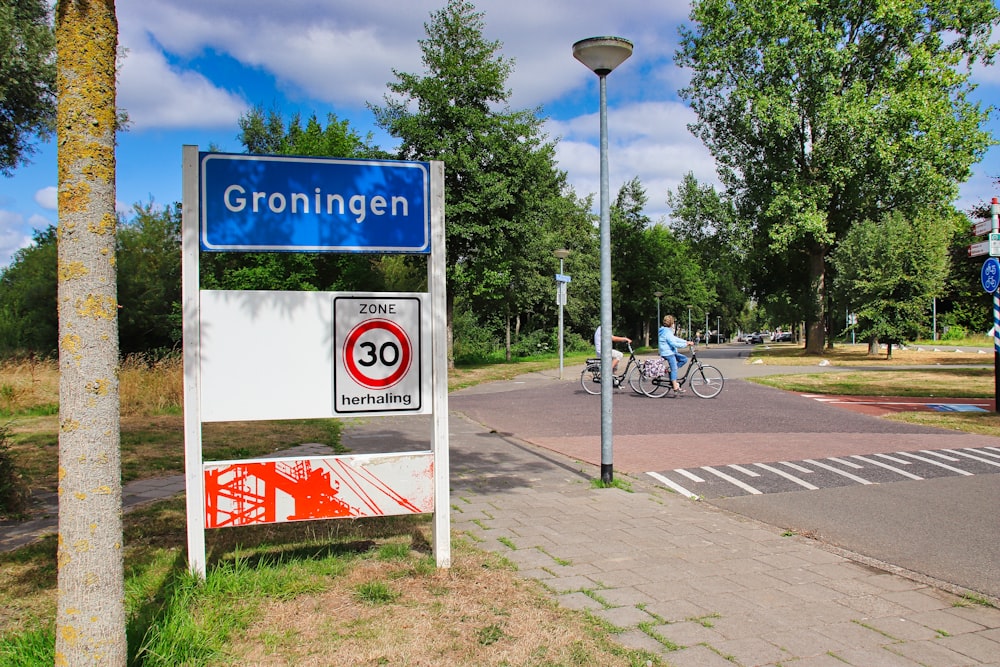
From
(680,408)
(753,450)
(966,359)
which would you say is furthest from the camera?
(966,359)

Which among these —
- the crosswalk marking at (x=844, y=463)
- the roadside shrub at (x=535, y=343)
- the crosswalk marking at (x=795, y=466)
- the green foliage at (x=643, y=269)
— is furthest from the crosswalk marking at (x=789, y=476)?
the green foliage at (x=643, y=269)

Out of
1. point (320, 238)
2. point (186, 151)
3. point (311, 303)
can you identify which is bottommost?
point (311, 303)

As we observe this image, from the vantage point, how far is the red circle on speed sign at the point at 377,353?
433cm

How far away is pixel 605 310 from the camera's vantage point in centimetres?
761

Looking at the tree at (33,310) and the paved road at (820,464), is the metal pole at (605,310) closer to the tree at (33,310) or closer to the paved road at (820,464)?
the paved road at (820,464)

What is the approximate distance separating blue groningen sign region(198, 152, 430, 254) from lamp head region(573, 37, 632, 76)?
3.45m

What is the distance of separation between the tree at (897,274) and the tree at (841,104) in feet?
5.34

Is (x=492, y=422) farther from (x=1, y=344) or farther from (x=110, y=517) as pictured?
(x=1, y=344)

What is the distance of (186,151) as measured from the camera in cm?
397

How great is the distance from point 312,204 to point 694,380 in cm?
1320

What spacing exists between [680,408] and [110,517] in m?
12.4

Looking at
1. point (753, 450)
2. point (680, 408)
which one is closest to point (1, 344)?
point (680, 408)

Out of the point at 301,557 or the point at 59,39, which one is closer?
the point at 59,39

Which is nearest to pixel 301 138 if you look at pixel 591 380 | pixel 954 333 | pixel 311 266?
pixel 311 266
